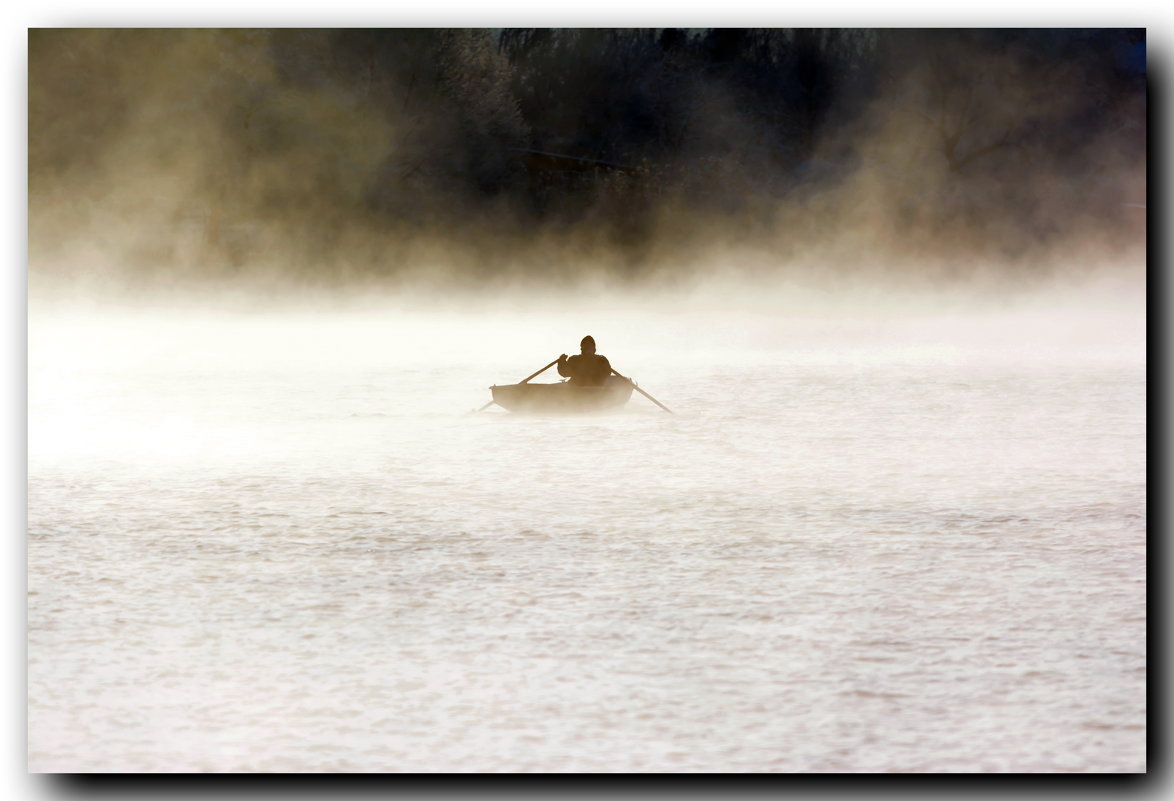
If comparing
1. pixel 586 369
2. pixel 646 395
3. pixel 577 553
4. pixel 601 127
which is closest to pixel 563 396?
pixel 646 395

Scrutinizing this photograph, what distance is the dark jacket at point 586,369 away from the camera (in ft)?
19.8

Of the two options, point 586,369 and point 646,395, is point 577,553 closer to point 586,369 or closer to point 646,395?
→ point 586,369

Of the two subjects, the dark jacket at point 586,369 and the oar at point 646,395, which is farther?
the oar at point 646,395

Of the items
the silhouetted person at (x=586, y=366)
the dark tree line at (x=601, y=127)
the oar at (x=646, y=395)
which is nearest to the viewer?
the dark tree line at (x=601, y=127)

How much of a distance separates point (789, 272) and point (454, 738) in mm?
2832

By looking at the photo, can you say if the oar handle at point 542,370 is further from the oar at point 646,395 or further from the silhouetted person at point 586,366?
the oar at point 646,395

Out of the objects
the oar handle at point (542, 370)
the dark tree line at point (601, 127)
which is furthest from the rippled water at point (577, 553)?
the dark tree line at point (601, 127)

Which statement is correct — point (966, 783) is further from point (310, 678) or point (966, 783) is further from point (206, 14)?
point (206, 14)

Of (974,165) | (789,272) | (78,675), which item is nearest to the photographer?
(78,675)

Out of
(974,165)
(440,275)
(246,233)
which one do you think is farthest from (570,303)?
(974,165)

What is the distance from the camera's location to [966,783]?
335cm

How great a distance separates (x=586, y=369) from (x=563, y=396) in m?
0.65

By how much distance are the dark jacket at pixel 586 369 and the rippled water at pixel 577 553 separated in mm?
137

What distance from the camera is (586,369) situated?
631 cm
